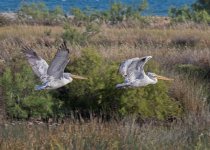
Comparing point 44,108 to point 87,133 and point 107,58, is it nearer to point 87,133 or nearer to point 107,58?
point 107,58

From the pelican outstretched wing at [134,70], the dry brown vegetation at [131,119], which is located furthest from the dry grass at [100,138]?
the pelican outstretched wing at [134,70]

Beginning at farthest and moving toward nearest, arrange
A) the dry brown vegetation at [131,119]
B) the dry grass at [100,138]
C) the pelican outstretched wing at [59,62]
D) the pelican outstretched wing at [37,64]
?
the pelican outstretched wing at [37,64]
the pelican outstretched wing at [59,62]
the dry brown vegetation at [131,119]
the dry grass at [100,138]

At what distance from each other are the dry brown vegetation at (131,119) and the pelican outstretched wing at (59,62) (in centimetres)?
76

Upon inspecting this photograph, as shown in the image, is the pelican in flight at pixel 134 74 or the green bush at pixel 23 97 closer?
the pelican in flight at pixel 134 74

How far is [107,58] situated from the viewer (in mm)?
17188

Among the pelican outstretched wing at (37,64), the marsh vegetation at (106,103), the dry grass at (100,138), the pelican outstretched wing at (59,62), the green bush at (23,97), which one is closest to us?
the dry grass at (100,138)

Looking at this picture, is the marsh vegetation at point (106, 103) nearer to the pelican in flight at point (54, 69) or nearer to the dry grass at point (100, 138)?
the dry grass at point (100, 138)

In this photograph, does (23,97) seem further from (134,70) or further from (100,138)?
(100,138)

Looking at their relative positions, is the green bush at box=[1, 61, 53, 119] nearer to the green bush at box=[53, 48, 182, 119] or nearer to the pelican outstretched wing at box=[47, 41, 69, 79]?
the green bush at box=[53, 48, 182, 119]

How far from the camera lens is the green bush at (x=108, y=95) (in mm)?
14641

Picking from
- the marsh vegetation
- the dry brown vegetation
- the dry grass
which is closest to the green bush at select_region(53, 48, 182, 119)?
the marsh vegetation

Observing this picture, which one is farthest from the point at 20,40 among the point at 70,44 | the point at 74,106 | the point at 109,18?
the point at 109,18

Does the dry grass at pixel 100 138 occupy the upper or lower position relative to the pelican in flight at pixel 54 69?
lower

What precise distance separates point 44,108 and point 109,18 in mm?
18005
